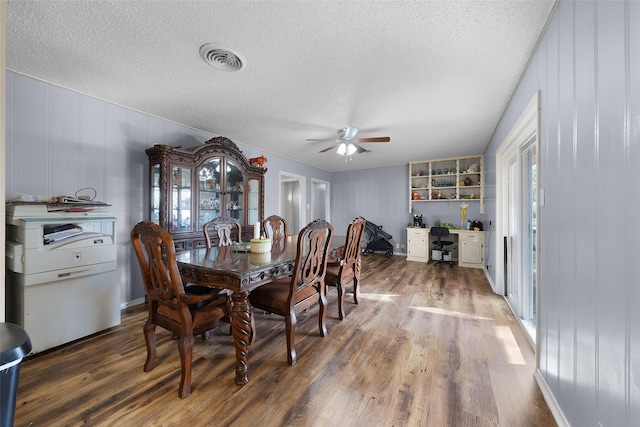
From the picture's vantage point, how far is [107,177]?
2.71m

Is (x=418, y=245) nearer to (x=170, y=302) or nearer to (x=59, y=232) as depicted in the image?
(x=170, y=302)

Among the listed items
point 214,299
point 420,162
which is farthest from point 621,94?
point 420,162

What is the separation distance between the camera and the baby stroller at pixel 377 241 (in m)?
5.95

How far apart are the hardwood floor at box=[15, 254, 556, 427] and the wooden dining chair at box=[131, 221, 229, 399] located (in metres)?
0.20

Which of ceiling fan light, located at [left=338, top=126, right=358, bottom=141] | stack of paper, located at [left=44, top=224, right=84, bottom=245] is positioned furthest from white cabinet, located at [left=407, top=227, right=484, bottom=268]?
stack of paper, located at [left=44, top=224, right=84, bottom=245]

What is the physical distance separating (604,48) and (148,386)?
285 cm

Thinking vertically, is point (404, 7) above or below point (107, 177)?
above

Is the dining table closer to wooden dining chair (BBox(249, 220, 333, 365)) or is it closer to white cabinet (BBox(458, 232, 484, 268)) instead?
wooden dining chair (BBox(249, 220, 333, 365))

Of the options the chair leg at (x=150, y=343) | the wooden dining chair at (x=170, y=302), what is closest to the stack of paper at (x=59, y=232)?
the wooden dining chair at (x=170, y=302)

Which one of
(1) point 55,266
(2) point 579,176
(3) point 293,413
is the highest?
(2) point 579,176

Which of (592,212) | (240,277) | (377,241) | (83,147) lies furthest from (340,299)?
(377,241)

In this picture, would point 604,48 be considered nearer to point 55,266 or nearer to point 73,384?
point 73,384

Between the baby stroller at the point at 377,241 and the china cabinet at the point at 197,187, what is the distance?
3301 millimetres

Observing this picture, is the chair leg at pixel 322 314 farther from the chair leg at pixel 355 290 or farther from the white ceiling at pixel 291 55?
the white ceiling at pixel 291 55
